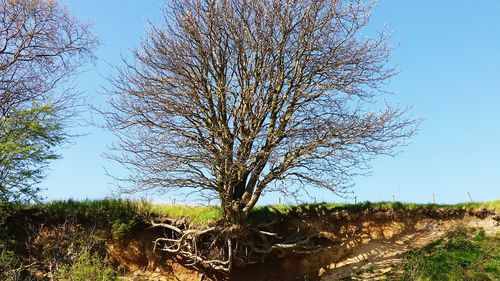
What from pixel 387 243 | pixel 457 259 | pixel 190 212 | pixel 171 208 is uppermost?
pixel 171 208

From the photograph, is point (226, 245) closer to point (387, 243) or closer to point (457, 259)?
point (387, 243)

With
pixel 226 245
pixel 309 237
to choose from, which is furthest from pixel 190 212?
pixel 309 237

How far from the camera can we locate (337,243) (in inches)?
629

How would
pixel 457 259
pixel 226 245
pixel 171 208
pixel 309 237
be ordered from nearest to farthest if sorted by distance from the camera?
pixel 457 259
pixel 226 245
pixel 309 237
pixel 171 208

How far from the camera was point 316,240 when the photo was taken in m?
16.1

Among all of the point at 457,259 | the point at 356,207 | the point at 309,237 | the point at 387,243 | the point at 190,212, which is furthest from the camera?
the point at 356,207

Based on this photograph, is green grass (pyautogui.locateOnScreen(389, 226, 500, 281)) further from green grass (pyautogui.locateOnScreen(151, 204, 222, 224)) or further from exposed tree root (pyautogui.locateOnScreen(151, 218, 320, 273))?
green grass (pyautogui.locateOnScreen(151, 204, 222, 224))

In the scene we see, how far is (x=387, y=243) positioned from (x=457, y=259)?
2.31 metres

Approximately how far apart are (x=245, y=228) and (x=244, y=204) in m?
0.76

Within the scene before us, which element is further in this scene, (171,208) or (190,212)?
(171,208)

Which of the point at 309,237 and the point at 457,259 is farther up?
the point at 309,237

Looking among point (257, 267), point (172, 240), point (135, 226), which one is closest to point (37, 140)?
point (135, 226)

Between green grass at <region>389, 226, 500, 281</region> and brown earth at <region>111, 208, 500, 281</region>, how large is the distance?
0.46m

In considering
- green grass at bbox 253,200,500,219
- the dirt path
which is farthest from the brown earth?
green grass at bbox 253,200,500,219
